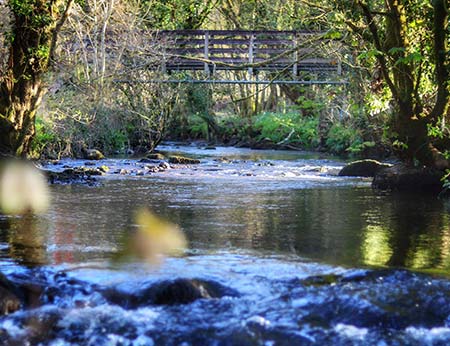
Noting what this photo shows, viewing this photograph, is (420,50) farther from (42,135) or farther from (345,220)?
(42,135)

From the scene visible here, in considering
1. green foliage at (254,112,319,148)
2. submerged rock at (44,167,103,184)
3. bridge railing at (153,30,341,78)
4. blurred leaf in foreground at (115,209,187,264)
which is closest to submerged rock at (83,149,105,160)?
bridge railing at (153,30,341,78)

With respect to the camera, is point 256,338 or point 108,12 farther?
point 108,12

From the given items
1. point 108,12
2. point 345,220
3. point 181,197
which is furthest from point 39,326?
point 108,12

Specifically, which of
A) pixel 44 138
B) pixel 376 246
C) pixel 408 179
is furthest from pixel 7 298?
pixel 44 138

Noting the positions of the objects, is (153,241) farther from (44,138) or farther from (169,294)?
(44,138)

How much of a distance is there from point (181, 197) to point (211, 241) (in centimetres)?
531

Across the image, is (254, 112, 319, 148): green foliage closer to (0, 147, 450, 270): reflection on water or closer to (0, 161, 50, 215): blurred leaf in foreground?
(0, 147, 450, 270): reflection on water

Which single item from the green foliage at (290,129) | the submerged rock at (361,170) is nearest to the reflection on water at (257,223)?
the submerged rock at (361,170)

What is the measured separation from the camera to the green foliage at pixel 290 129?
3734 centimetres

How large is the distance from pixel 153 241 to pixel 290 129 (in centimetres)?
2834

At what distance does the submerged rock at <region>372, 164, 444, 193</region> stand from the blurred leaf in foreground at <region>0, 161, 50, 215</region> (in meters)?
8.06

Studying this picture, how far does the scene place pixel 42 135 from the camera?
24766 mm

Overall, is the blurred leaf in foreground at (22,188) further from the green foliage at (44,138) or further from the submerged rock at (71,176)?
the green foliage at (44,138)

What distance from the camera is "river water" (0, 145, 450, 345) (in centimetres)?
723
